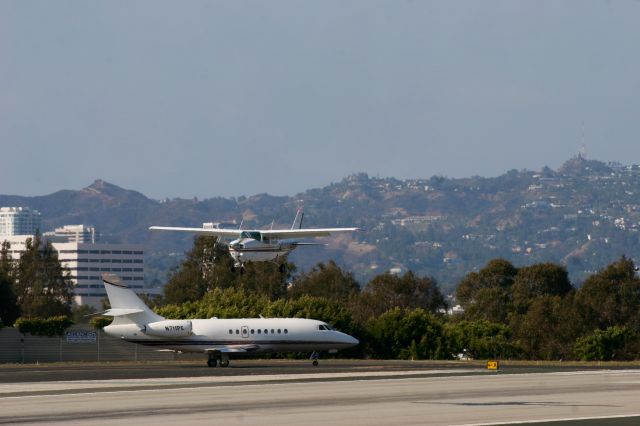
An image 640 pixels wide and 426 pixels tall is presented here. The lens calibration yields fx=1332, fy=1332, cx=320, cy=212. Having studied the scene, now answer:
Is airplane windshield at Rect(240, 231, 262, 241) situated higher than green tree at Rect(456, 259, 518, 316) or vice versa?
airplane windshield at Rect(240, 231, 262, 241)

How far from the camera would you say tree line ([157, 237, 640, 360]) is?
10325cm

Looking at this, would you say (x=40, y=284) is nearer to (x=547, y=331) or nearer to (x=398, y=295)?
(x=398, y=295)

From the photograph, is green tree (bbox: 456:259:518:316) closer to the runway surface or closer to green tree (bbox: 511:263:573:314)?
green tree (bbox: 511:263:573:314)

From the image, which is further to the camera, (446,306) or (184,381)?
(446,306)

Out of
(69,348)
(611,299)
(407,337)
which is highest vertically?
(611,299)

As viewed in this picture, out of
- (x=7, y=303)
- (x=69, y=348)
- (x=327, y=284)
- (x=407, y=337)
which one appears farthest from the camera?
(x=327, y=284)

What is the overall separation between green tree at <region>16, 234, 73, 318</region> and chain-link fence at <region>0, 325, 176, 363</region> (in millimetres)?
57474

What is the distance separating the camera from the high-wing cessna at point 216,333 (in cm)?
8262

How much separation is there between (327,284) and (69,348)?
233ft

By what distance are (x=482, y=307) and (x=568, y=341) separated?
1060 inches

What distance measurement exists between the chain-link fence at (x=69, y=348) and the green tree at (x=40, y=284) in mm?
57474

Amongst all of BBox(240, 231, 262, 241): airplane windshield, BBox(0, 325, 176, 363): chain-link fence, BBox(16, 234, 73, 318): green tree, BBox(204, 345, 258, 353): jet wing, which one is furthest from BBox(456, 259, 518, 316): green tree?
BBox(204, 345, 258, 353): jet wing

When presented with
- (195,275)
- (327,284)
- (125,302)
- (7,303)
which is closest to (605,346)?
(125,302)

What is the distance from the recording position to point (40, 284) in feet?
524
